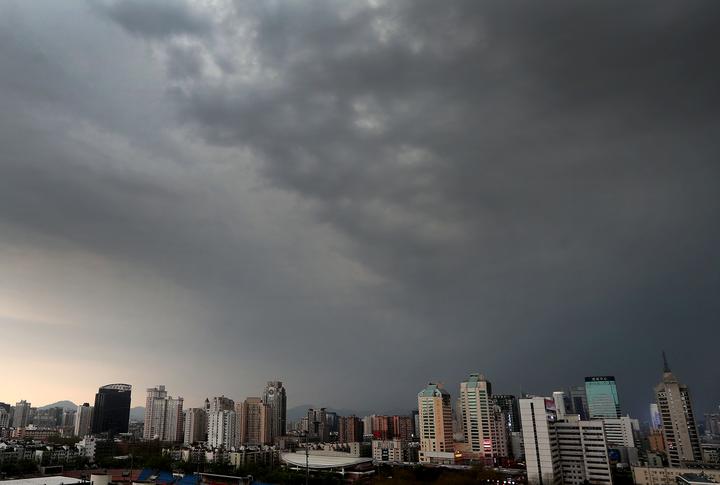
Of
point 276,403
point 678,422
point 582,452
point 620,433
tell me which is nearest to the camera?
point 582,452

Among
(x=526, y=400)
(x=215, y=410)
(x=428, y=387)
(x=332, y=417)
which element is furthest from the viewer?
(x=332, y=417)

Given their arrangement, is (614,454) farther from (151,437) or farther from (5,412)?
(5,412)

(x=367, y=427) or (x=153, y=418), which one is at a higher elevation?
(x=153, y=418)

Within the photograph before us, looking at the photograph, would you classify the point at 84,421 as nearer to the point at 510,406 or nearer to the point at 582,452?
the point at 510,406

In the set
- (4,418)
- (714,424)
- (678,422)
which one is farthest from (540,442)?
(714,424)

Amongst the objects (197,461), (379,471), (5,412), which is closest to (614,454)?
(379,471)

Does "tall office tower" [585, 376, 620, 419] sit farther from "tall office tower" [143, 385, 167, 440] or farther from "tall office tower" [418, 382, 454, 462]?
"tall office tower" [143, 385, 167, 440]

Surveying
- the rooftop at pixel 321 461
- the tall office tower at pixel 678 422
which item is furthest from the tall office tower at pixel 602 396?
the rooftop at pixel 321 461
